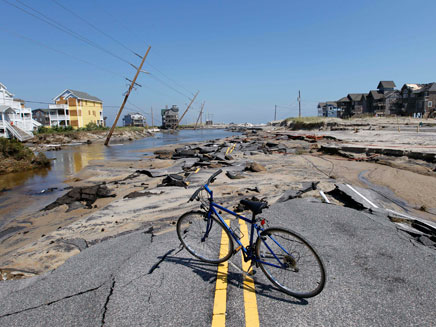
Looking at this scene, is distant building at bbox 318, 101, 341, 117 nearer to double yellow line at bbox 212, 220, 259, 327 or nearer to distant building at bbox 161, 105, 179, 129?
distant building at bbox 161, 105, 179, 129

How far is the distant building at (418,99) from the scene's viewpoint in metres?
61.2

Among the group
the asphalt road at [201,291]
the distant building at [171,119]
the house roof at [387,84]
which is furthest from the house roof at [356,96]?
the asphalt road at [201,291]

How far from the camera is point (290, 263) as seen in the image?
299 cm

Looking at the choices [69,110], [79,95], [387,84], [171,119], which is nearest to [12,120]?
[69,110]

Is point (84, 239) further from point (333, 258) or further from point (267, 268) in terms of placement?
point (333, 258)

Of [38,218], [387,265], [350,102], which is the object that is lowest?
[38,218]

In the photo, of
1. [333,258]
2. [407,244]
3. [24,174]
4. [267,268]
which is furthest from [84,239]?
[24,174]

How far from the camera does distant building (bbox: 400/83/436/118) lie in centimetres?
6119

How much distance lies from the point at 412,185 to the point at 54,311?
34.3 ft

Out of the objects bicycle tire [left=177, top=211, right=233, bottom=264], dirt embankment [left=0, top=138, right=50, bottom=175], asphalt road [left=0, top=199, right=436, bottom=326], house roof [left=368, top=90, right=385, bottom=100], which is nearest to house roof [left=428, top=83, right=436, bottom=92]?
house roof [left=368, top=90, right=385, bottom=100]

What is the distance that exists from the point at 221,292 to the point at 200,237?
3.32 feet

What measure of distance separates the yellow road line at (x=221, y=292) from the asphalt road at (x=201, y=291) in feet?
0.19

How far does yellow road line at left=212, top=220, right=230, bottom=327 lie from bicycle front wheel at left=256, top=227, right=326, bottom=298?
1.67ft

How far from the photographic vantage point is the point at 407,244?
390cm
